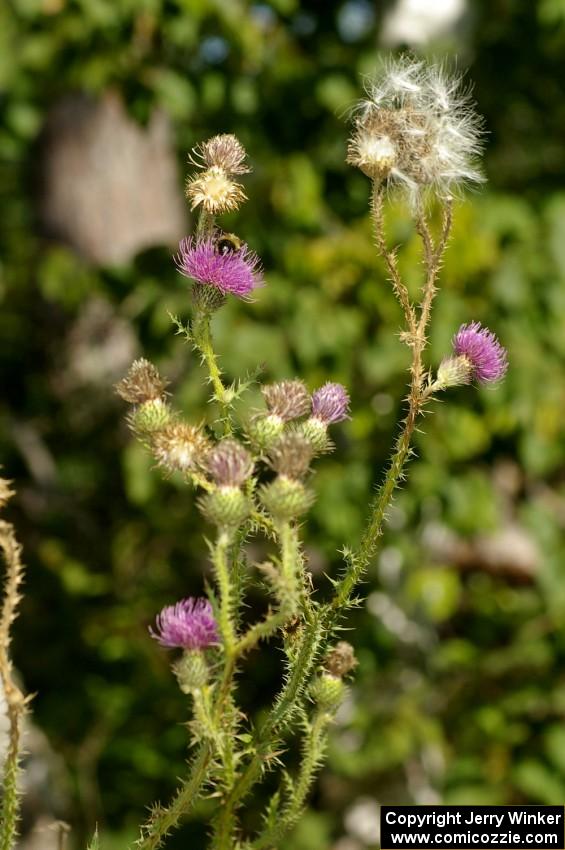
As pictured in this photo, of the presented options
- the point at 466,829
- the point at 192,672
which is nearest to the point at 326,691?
the point at 192,672

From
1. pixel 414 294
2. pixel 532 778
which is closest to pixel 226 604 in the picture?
pixel 414 294

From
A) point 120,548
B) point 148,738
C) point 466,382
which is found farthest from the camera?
point 120,548

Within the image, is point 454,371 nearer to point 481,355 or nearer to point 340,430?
point 481,355

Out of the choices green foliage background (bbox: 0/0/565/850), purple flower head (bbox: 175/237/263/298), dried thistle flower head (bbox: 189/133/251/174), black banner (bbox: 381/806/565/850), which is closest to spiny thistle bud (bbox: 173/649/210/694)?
purple flower head (bbox: 175/237/263/298)

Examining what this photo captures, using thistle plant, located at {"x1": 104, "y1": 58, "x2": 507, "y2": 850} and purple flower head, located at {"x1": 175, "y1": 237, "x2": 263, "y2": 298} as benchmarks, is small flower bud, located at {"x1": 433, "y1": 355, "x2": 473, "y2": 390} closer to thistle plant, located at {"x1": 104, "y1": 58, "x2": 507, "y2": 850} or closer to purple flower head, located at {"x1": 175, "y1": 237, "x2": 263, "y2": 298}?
thistle plant, located at {"x1": 104, "y1": 58, "x2": 507, "y2": 850}

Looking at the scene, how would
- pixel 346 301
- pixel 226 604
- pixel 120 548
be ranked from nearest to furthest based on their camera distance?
pixel 226 604
pixel 346 301
pixel 120 548

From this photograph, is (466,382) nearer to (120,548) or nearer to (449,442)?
(449,442)

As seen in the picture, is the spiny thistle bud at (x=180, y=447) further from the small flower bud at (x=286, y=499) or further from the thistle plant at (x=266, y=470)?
the small flower bud at (x=286, y=499)
